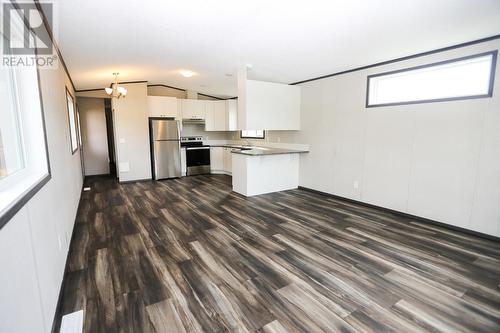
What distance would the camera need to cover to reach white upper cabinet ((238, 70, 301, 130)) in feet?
15.5

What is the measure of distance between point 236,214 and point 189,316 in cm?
216

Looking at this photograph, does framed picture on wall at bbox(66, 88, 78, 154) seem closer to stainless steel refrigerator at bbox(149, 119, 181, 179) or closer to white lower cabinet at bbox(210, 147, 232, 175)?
stainless steel refrigerator at bbox(149, 119, 181, 179)

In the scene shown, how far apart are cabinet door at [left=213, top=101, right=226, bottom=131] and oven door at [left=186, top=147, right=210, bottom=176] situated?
0.84 meters

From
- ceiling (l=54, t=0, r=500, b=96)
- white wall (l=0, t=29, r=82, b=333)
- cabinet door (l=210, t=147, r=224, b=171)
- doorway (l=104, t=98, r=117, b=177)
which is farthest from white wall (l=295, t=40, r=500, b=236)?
doorway (l=104, t=98, r=117, b=177)

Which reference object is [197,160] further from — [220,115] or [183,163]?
[220,115]

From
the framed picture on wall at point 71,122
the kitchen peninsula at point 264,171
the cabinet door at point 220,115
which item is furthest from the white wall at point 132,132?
the kitchen peninsula at point 264,171

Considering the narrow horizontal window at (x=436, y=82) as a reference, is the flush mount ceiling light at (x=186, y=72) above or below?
above

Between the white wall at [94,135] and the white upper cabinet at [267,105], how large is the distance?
4.93m

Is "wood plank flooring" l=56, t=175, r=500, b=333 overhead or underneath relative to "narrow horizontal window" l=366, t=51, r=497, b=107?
underneath

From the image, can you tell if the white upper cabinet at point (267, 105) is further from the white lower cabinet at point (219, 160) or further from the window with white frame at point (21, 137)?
the window with white frame at point (21, 137)

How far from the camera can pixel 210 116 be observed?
24.6ft

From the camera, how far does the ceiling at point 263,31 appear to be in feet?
7.55

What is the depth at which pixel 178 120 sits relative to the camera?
269 inches

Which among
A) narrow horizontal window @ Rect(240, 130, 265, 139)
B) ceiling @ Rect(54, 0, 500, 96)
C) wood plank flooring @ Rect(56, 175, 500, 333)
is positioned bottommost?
wood plank flooring @ Rect(56, 175, 500, 333)
